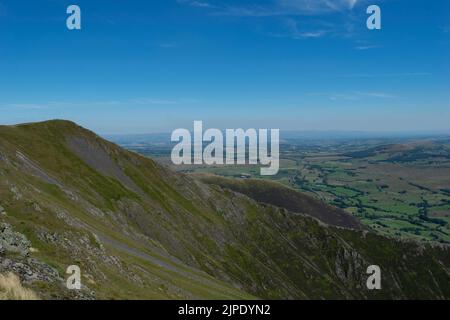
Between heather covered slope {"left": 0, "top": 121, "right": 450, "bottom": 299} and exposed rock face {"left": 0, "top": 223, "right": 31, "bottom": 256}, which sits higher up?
exposed rock face {"left": 0, "top": 223, "right": 31, "bottom": 256}

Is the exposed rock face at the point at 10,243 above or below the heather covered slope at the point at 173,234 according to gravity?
above

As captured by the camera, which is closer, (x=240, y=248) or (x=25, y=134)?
(x=25, y=134)

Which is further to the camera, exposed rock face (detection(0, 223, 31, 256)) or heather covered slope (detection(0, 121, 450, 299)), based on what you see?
heather covered slope (detection(0, 121, 450, 299))

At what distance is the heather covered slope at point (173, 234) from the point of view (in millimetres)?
53562

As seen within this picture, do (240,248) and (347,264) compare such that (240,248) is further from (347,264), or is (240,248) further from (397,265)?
(397,265)

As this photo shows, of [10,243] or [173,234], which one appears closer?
[10,243]

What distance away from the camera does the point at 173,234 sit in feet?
386

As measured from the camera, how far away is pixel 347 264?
15212 centimetres

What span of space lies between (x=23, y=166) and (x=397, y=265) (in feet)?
461

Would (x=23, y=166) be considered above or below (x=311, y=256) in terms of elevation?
above

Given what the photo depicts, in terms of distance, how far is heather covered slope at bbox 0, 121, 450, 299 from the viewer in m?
53.6

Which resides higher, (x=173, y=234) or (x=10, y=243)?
(x=10, y=243)

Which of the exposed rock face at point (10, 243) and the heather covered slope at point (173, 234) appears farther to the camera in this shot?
the heather covered slope at point (173, 234)
